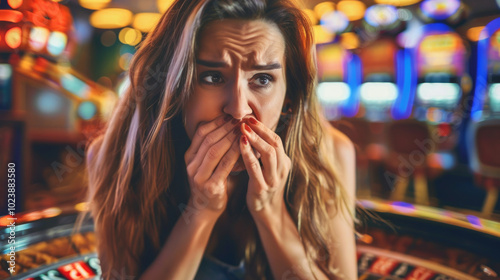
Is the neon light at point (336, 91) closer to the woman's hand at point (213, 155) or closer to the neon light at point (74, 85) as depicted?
the neon light at point (74, 85)

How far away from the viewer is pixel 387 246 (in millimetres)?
1192

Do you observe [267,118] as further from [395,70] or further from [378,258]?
[395,70]

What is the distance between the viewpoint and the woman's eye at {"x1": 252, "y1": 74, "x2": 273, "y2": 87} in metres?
0.76

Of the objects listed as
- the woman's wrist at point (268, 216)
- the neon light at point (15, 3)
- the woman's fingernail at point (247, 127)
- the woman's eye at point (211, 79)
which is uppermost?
the neon light at point (15, 3)

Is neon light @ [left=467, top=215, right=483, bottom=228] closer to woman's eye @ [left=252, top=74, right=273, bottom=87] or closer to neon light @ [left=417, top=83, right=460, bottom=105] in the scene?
woman's eye @ [left=252, top=74, right=273, bottom=87]

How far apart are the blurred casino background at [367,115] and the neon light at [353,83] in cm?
2

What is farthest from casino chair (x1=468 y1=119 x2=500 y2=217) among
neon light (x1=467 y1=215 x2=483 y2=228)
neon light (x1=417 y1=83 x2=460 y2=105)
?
neon light (x1=417 y1=83 x2=460 y2=105)

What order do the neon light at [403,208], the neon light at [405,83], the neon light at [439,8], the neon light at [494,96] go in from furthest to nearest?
the neon light at [405,83] < the neon light at [439,8] < the neon light at [494,96] < the neon light at [403,208]

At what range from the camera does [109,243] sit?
87 centimetres

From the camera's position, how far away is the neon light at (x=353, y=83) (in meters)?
6.91

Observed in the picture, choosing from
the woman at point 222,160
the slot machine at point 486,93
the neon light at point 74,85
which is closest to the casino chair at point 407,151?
the slot machine at point 486,93

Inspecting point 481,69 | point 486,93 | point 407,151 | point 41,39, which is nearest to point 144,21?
point 407,151

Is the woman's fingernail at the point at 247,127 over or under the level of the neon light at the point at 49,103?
over

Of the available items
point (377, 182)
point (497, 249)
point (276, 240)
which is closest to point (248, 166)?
point (276, 240)
